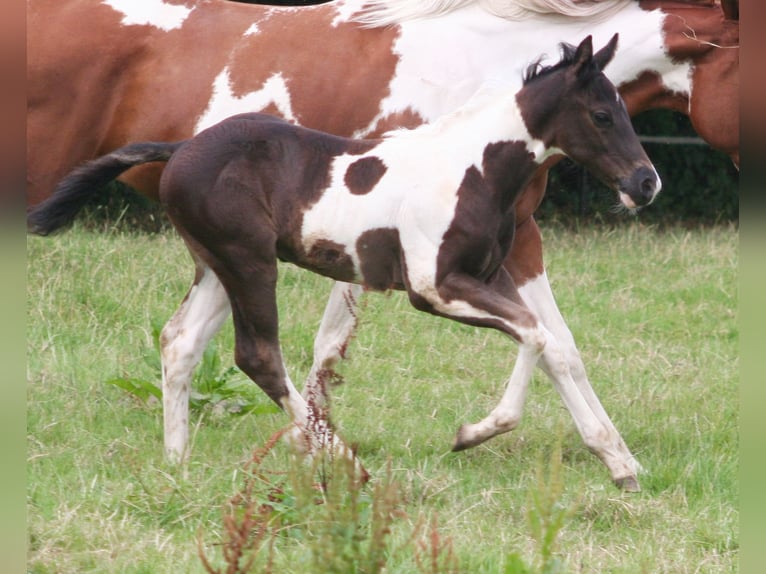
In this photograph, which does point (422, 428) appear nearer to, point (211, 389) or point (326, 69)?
point (211, 389)

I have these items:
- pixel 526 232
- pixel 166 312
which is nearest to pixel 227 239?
pixel 526 232

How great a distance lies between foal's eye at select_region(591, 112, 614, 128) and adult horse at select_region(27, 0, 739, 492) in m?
0.55

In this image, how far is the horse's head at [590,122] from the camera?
3736 millimetres

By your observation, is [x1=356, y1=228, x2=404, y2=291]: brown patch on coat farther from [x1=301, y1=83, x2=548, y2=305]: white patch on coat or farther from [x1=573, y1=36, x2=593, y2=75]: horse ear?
[x1=573, y1=36, x2=593, y2=75]: horse ear

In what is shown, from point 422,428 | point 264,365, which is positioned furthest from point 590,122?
point 422,428

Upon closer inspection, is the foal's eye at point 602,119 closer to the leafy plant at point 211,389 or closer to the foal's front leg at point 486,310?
the foal's front leg at point 486,310

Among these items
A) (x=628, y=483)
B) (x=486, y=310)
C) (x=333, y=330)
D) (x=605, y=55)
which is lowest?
(x=628, y=483)

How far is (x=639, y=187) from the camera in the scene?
3709 millimetres

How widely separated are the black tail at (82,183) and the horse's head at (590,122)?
1.27 m

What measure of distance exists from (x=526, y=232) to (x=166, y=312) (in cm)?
256

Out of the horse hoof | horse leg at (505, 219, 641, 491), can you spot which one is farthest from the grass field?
horse leg at (505, 219, 641, 491)

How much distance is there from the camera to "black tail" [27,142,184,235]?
12.6ft

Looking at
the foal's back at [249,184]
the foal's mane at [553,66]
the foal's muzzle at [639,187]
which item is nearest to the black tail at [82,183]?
the foal's back at [249,184]

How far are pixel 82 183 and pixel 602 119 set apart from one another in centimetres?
179
